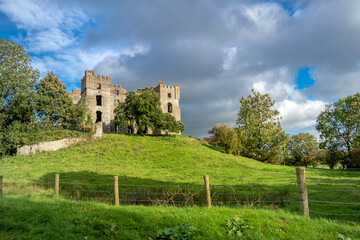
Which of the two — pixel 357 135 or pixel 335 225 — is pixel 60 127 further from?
pixel 357 135

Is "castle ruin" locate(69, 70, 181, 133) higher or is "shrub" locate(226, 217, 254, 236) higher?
"castle ruin" locate(69, 70, 181, 133)

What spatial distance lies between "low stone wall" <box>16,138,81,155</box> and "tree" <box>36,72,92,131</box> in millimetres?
3932

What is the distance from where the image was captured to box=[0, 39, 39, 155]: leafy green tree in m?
28.9

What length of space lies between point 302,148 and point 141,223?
59044 millimetres

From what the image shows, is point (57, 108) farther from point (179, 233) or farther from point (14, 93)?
point (179, 233)

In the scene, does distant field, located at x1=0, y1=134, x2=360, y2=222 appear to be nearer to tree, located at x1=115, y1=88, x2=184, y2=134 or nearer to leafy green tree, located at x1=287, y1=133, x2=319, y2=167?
tree, located at x1=115, y1=88, x2=184, y2=134

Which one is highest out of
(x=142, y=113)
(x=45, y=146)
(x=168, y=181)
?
(x=142, y=113)

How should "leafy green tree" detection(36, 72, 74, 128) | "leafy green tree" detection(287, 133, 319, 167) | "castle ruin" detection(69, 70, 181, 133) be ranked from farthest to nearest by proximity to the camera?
"leafy green tree" detection(287, 133, 319, 167) → "castle ruin" detection(69, 70, 181, 133) → "leafy green tree" detection(36, 72, 74, 128)

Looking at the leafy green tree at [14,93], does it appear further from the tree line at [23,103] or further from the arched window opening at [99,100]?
Answer: the arched window opening at [99,100]

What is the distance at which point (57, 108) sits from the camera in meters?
34.4

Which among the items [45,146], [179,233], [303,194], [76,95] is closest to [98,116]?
[76,95]

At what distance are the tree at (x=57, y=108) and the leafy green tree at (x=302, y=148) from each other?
47.3 m

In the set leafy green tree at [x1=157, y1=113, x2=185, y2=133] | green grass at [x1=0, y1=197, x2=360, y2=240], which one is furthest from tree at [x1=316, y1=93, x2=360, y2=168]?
green grass at [x1=0, y1=197, x2=360, y2=240]

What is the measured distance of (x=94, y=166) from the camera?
77.1ft
